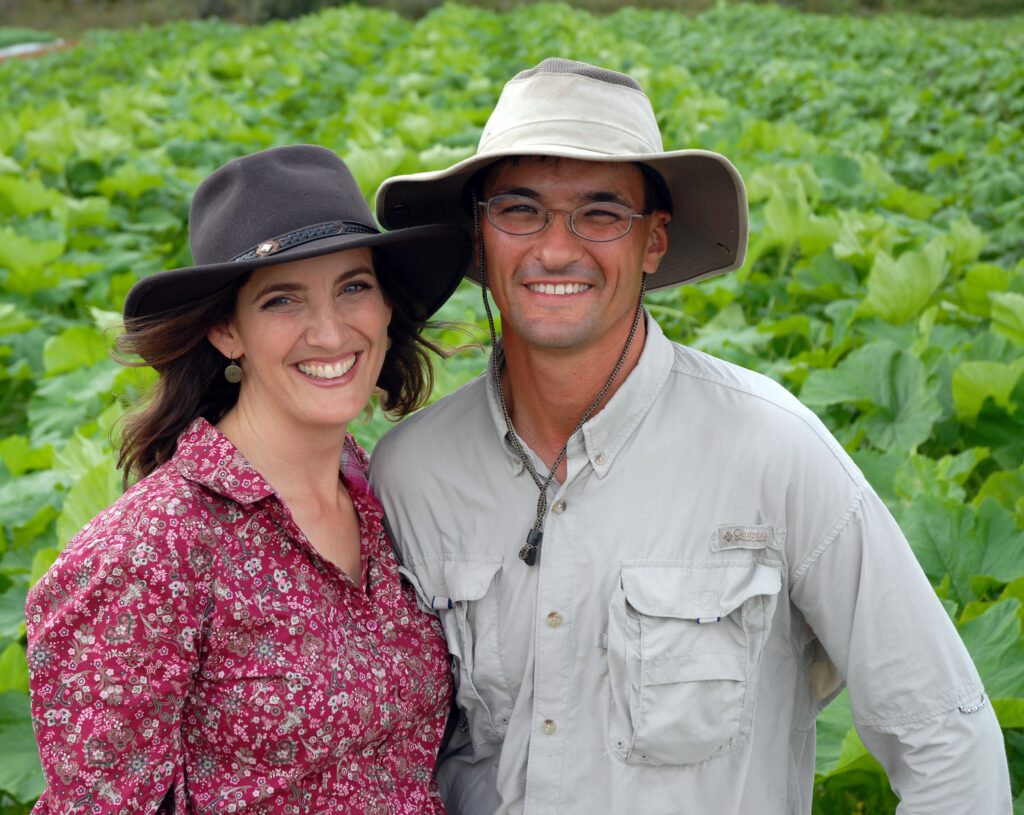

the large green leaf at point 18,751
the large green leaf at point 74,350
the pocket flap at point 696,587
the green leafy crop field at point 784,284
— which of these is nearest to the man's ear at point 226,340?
the green leafy crop field at point 784,284

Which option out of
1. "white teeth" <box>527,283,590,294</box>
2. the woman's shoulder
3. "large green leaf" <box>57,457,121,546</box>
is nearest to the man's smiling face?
"white teeth" <box>527,283,590,294</box>

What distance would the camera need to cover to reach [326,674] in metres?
2.03

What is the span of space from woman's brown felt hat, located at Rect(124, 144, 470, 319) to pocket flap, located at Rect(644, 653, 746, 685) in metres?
0.91

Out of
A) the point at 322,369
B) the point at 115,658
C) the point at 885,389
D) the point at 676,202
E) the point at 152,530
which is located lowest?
the point at 885,389

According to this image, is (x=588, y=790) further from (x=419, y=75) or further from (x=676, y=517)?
(x=419, y=75)

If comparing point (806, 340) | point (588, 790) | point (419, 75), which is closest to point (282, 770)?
point (588, 790)

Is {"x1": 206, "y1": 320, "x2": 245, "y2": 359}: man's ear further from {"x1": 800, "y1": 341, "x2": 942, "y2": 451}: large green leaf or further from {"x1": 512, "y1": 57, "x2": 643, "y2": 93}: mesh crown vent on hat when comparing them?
{"x1": 800, "y1": 341, "x2": 942, "y2": 451}: large green leaf

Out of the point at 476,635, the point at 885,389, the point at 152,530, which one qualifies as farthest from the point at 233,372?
the point at 885,389

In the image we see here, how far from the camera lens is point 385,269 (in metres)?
2.41

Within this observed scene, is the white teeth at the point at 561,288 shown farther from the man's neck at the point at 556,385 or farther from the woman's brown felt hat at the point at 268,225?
the woman's brown felt hat at the point at 268,225

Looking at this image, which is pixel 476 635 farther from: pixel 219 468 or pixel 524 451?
pixel 219 468

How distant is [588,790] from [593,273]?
941mm

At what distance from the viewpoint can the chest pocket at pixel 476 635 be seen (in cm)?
223

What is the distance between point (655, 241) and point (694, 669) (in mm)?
836
